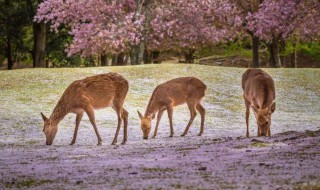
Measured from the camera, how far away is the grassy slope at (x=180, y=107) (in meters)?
25.0

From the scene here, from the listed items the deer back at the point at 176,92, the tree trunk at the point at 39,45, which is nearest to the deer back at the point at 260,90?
the deer back at the point at 176,92

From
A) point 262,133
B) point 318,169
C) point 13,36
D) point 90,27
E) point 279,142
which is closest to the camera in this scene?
point 318,169

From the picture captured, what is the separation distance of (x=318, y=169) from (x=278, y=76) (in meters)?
26.7

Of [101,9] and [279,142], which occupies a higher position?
[101,9]

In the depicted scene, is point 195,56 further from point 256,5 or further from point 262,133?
point 262,133

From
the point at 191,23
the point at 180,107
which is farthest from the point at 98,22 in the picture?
the point at 180,107

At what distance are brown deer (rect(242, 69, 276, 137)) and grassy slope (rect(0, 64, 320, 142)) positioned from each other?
11.9 feet

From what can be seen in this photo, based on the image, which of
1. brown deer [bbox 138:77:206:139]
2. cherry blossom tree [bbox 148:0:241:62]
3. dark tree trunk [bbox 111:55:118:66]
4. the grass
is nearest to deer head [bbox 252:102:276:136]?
brown deer [bbox 138:77:206:139]

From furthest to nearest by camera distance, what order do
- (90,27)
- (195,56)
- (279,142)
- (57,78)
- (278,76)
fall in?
(195,56) < (90,27) < (278,76) < (57,78) < (279,142)

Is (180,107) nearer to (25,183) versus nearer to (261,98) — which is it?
(261,98)

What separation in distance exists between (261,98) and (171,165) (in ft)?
18.1

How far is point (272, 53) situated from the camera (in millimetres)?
47562

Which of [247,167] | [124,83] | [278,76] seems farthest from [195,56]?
[247,167]

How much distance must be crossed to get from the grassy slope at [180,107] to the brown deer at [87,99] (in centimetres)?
262
